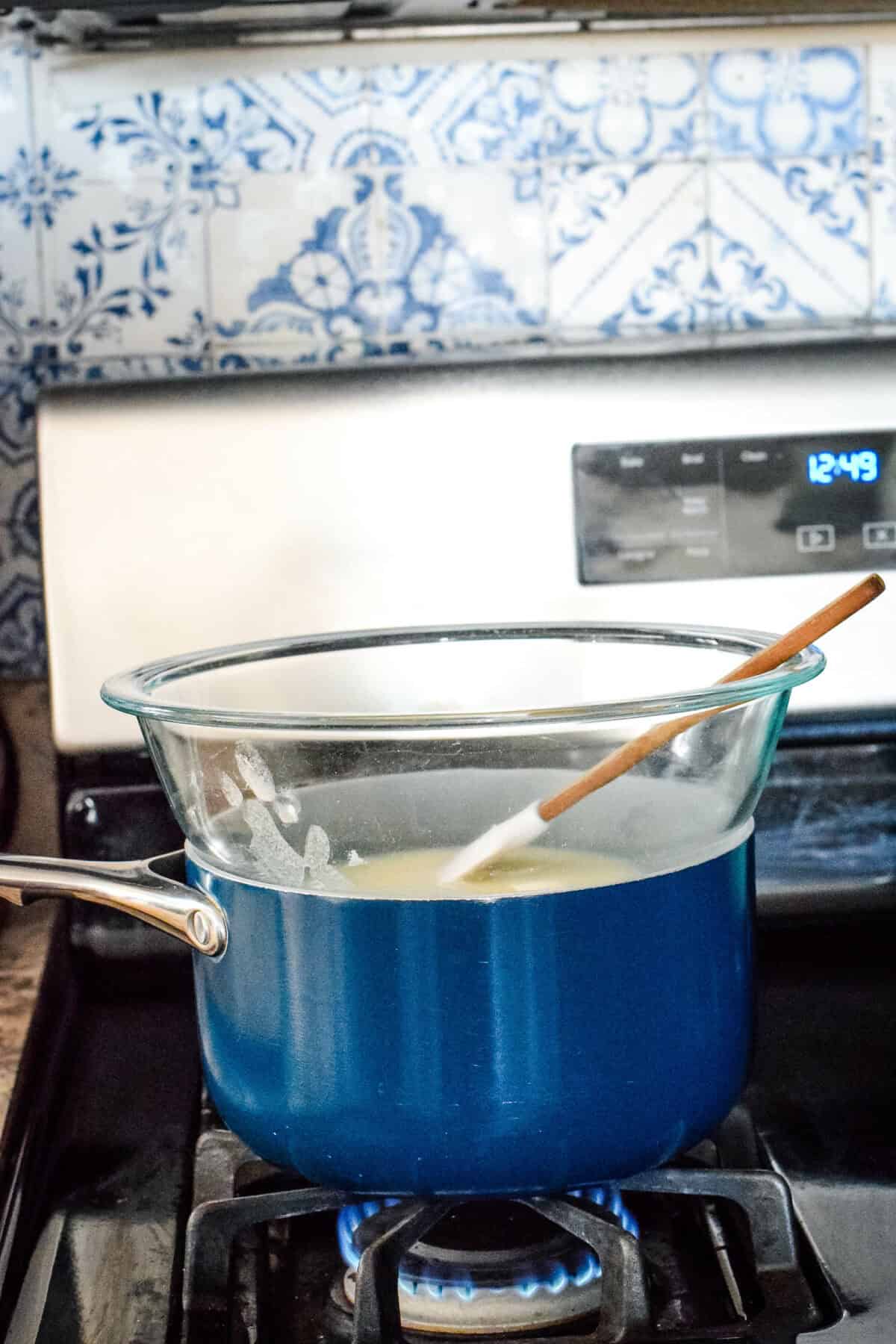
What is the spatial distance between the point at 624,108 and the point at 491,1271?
0.67m

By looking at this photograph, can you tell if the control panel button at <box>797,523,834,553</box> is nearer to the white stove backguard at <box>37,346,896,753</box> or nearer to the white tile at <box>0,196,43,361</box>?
the white stove backguard at <box>37,346,896,753</box>

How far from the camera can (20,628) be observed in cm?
84

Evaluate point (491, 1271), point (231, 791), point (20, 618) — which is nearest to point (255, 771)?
point (231, 791)

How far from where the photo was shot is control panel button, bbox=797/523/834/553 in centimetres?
68

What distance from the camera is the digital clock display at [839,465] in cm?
68

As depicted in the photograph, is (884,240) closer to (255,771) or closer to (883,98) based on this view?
(883,98)

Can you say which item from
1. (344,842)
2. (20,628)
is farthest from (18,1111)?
(20,628)

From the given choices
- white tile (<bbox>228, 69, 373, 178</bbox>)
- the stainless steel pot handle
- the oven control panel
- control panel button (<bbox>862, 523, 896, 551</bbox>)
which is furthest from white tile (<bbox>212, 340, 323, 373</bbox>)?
the stainless steel pot handle

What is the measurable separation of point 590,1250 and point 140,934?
12.7 inches

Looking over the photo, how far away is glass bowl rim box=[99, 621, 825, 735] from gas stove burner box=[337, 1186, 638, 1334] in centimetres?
16

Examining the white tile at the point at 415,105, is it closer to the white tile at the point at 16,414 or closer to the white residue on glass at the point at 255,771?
the white tile at the point at 16,414

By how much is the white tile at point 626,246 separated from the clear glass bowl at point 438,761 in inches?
13.3

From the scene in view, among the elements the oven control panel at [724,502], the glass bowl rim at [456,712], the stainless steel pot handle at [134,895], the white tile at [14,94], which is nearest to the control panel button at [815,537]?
the oven control panel at [724,502]

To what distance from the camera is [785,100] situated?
2.75 feet
